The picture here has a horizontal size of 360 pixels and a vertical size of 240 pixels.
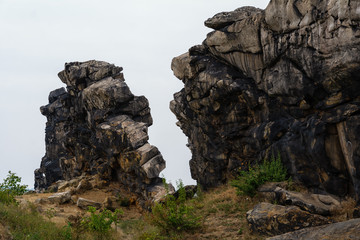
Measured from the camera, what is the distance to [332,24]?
503 inches

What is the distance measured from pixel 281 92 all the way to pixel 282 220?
778cm

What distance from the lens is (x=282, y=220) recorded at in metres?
11.0

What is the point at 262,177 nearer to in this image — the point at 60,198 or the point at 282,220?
the point at 282,220

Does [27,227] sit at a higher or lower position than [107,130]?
lower

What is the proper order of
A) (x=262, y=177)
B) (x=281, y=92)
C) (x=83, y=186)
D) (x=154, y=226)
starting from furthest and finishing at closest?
(x=83, y=186)
(x=281, y=92)
(x=262, y=177)
(x=154, y=226)

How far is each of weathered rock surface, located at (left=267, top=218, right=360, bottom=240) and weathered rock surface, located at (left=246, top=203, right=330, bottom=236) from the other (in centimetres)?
139

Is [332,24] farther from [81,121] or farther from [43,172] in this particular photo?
[43,172]

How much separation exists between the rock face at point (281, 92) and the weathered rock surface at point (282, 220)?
2.62 metres

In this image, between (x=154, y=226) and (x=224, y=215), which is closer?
(x=154, y=226)

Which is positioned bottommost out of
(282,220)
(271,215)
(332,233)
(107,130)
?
(332,233)

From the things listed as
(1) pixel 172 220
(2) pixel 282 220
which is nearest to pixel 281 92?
(2) pixel 282 220

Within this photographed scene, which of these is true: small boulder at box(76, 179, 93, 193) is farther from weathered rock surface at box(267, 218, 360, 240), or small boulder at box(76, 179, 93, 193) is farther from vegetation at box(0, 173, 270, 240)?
weathered rock surface at box(267, 218, 360, 240)

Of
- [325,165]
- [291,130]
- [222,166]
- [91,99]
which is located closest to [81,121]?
[91,99]

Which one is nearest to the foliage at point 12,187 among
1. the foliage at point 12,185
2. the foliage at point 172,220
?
the foliage at point 12,185
